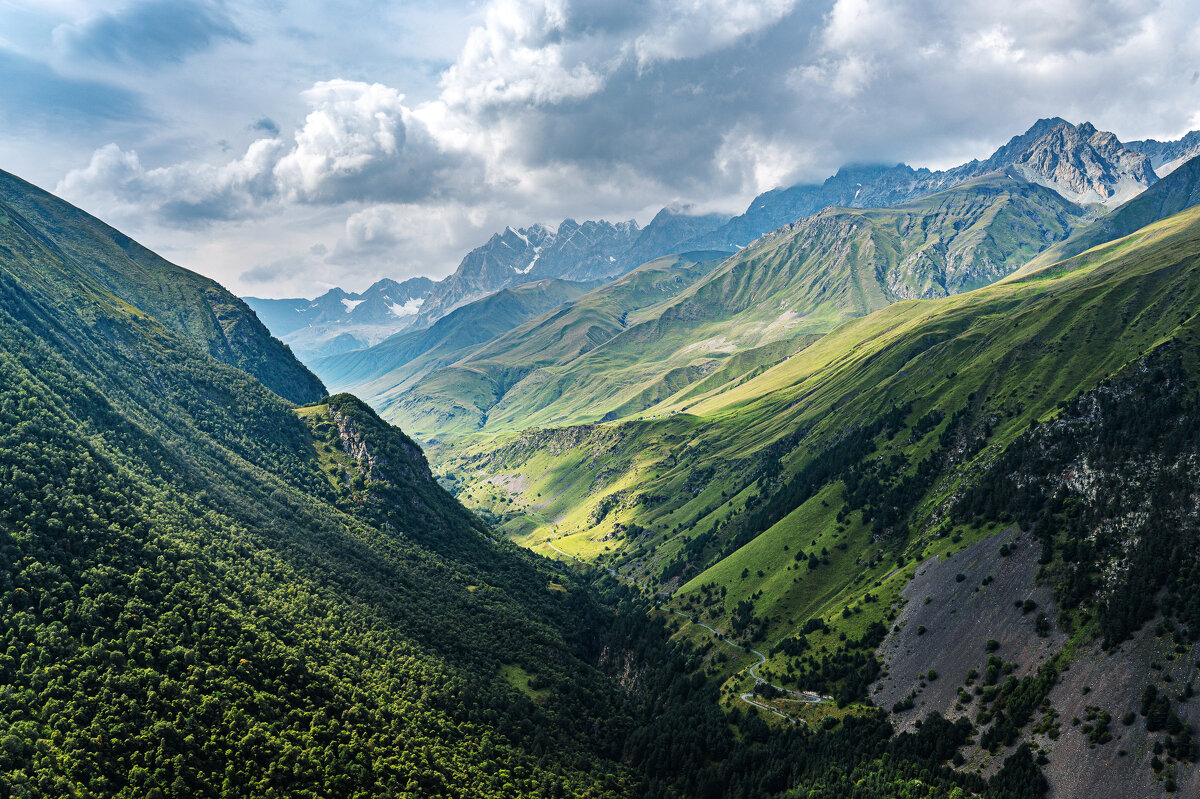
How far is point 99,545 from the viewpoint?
6629 inches

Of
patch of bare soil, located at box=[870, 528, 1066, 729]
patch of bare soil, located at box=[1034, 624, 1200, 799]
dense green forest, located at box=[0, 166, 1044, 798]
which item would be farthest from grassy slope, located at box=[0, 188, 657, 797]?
patch of bare soil, located at box=[1034, 624, 1200, 799]

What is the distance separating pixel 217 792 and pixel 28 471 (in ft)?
354

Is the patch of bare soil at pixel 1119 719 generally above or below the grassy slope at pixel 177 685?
below

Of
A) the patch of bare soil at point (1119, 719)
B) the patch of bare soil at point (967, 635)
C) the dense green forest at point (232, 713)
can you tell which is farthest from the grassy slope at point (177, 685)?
the patch of bare soil at point (1119, 719)

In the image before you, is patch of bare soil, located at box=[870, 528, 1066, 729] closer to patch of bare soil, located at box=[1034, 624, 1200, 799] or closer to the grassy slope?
patch of bare soil, located at box=[1034, 624, 1200, 799]

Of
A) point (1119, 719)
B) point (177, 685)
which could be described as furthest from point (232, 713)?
point (1119, 719)

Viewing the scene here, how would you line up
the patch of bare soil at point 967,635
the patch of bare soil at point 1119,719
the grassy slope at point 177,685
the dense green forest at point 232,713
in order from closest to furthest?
the patch of bare soil at point 1119,719
the grassy slope at point 177,685
the dense green forest at point 232,713
the patch of bare soil at point 967,635

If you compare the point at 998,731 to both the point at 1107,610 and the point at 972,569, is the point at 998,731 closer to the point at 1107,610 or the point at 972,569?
the point at 1107,610

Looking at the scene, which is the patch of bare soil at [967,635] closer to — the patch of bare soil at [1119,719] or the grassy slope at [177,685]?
the patch of bare soil at [1119,719]

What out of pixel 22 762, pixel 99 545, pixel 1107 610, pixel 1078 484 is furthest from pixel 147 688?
pixel 1078 484

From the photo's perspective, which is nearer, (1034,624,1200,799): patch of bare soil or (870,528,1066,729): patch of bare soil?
(1034,624,1200,799): patch of bare soil

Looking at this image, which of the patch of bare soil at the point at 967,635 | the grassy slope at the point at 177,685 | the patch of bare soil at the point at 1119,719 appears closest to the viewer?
the patch of bare soil at the point at 1119,719

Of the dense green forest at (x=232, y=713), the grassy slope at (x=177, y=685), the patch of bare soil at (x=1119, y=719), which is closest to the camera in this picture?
the patch of bare soil at (x=1119, y=719)

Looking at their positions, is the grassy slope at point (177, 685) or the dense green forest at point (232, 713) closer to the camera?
the grassy slope at point (177, 685)
